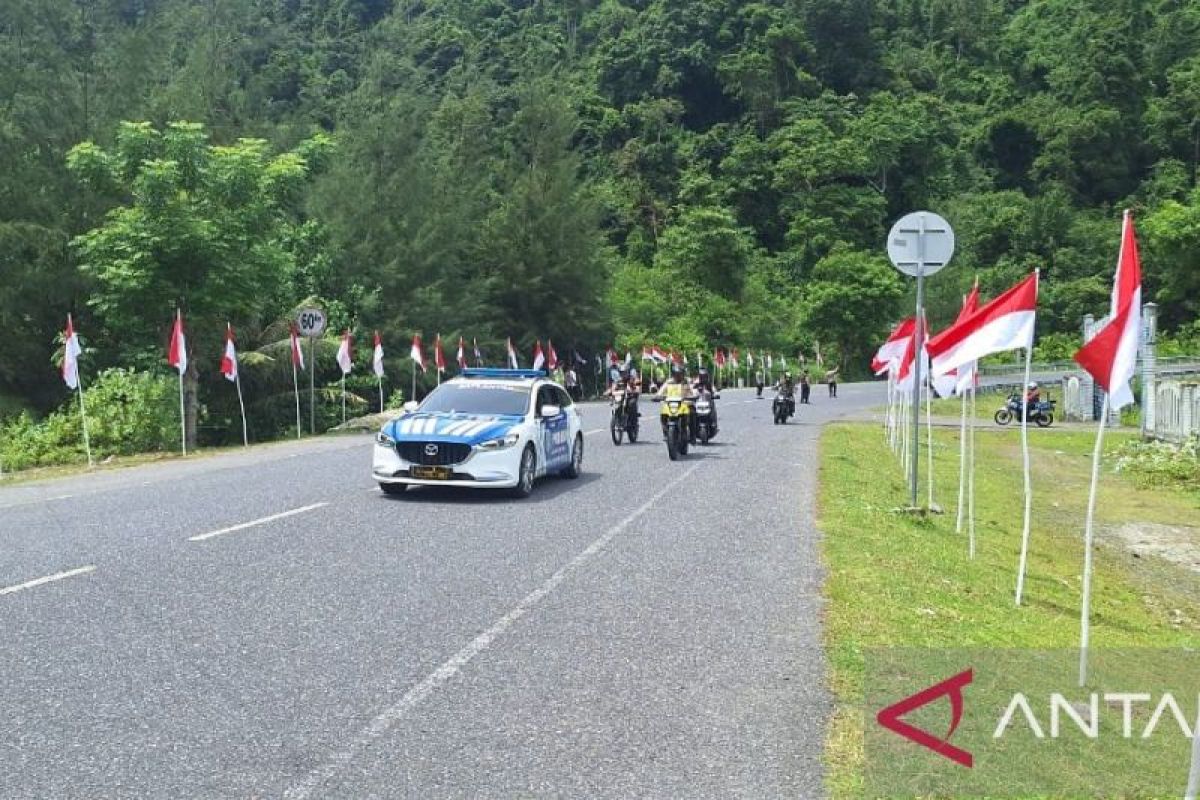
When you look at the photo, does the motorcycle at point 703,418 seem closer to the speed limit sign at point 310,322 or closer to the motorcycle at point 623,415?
the motorcycle at point 623,415

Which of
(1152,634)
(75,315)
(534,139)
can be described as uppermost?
(534,139)

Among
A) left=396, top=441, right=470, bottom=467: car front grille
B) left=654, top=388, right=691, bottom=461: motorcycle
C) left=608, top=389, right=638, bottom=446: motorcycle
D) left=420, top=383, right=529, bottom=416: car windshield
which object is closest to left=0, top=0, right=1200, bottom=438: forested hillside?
left=608, top=389, right=638, bottom=446: motorcycle

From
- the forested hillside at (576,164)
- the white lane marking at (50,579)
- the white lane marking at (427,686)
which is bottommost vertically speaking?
the white lane marking at (427,686)

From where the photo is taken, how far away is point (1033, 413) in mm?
40938

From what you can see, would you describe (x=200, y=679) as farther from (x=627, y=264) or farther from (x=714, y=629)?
(x=627, y=264)

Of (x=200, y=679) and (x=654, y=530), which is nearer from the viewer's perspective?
(x=200, y=679)

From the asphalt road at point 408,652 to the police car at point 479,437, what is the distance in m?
0.61

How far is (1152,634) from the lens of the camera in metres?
10.3

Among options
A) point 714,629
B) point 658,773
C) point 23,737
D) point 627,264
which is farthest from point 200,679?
point 627,264

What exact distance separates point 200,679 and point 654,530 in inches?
265

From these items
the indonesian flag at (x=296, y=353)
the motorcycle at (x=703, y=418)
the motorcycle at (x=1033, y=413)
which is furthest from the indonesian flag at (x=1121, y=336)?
the motorcycle at (x=1033, y=413)

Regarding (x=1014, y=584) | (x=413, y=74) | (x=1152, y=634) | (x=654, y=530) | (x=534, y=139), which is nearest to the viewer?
(x=1152, y=634)

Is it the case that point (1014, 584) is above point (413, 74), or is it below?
below

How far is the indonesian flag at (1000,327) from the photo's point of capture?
9.68 metres
